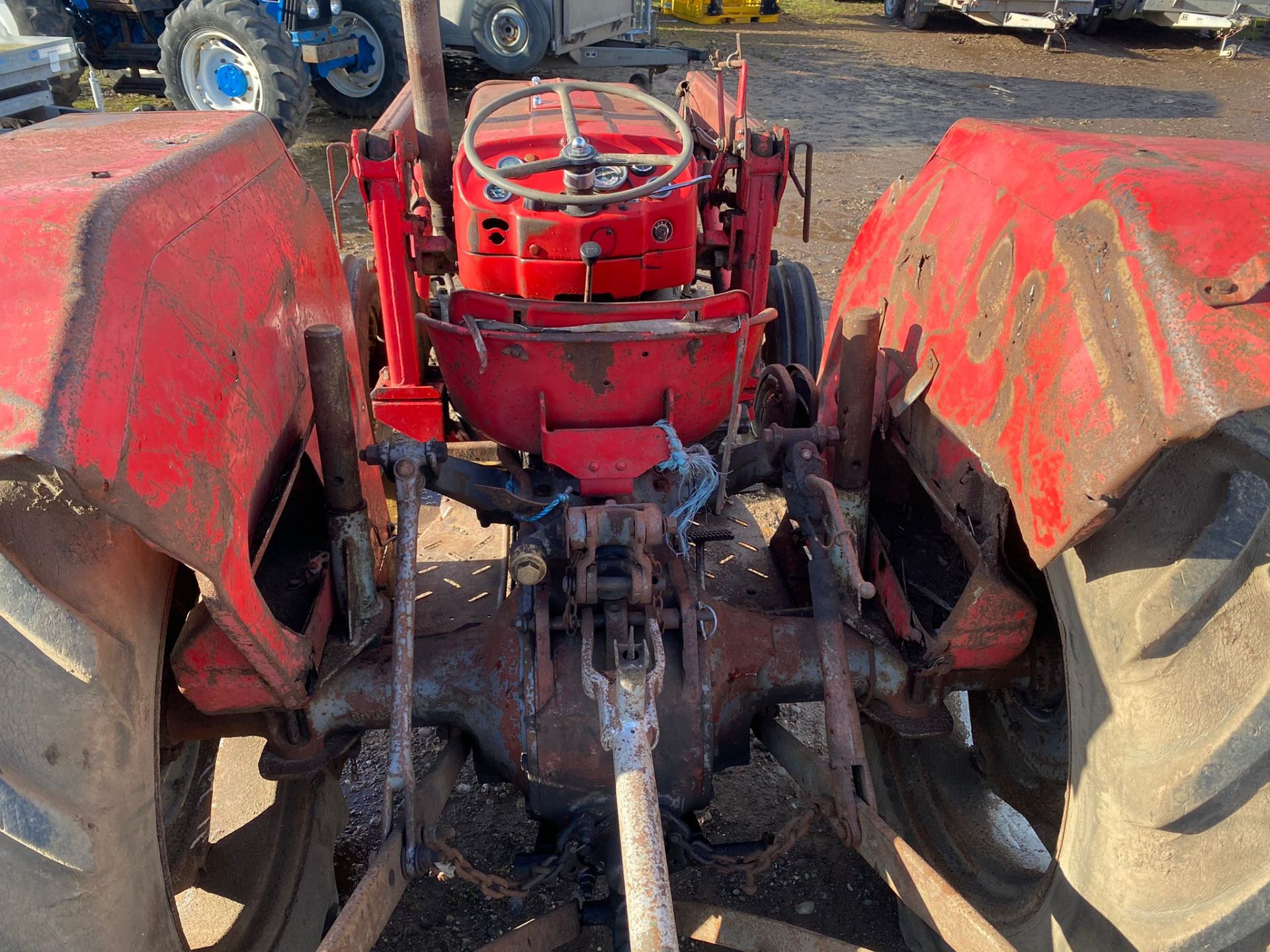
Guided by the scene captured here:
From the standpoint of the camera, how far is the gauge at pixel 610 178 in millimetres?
2197

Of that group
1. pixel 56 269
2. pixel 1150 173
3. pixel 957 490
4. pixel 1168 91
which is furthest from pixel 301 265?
pixel 1168 91

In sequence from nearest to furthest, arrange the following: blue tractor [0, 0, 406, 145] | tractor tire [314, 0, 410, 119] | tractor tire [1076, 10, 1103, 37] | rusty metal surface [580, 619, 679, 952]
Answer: rusty metal surface [580, 619, 679, 952] < blue tractor [0, 0, 406, 145] < tractor tire [314, 0, 410, 119] < tractor tire [1076, 10, 1103, 37]

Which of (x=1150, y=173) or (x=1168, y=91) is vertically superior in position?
(x=1150, y=173)

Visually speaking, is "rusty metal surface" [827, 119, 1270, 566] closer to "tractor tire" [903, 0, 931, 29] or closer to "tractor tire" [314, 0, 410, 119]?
"tractor tire" [314, 0, 410, 119]

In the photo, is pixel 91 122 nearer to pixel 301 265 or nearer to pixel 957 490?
pixel 301 265

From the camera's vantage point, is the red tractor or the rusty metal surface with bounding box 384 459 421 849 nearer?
the red tractor

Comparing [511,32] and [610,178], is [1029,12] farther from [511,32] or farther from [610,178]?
[610,178]

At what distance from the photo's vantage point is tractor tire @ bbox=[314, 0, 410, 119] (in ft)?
27.0

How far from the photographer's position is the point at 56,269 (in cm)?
114

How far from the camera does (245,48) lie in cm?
685

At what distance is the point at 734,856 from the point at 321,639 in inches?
32.1

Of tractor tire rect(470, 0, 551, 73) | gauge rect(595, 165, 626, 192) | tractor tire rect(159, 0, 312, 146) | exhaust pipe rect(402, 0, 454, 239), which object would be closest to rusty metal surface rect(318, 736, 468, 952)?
gauge rect(595, 165, 626, 192)

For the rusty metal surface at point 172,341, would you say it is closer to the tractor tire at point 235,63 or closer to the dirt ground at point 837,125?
the dirt ground at point 837,125

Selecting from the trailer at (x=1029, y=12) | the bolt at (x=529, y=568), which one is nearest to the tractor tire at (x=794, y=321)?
the bolt at (x=529, y=568)
